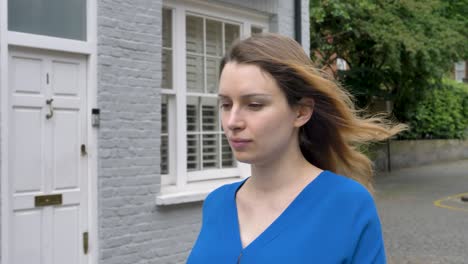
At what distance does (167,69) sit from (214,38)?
2.89 ft

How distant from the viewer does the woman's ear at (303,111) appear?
1.63 meters

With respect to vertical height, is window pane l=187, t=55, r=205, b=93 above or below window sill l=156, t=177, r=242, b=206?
above

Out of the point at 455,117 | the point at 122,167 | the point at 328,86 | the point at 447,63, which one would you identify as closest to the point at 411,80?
the point at 447,63

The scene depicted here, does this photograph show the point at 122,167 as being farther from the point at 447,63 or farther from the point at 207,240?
the point at 447,63

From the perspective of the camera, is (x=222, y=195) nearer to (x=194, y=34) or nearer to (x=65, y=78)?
(x=65, y=78)

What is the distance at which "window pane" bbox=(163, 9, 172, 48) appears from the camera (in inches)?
246

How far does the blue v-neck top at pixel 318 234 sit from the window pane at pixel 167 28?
16.0 feet

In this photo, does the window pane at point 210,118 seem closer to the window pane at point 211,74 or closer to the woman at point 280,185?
the window pane at point 211,74

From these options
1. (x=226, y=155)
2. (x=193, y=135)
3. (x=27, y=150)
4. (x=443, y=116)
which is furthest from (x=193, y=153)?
(x=443, y=116)

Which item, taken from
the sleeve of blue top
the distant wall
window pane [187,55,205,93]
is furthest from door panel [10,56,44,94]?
the distant wall

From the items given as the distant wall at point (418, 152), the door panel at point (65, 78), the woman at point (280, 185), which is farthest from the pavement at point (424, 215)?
the woman at point (280, 185)

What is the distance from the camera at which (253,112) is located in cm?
153

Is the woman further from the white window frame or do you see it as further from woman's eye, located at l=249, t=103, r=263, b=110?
the white window frame

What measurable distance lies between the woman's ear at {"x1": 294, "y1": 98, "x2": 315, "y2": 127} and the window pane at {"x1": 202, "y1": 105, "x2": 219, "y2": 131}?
503cm
